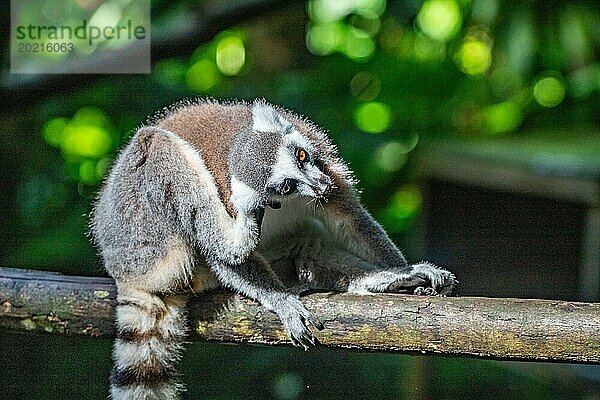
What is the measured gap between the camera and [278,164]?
2.38 meters

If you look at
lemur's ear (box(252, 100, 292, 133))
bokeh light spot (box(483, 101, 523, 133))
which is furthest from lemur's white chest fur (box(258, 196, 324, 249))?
bokeh light spot (box(483, 101, 523, 133))

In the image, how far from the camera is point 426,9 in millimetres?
6383

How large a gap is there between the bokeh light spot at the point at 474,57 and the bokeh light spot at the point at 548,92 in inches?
17.3

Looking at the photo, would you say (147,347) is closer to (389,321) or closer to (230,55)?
(389,321)

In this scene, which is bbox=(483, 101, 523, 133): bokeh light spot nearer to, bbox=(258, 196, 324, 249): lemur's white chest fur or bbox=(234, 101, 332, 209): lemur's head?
bbox=(258, 196, 324, 249): lemur's white chest fur

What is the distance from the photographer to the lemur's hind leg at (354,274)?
2.59m

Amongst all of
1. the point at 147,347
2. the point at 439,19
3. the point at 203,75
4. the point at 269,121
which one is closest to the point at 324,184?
the point at 269,121

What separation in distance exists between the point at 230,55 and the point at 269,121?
3674 mm

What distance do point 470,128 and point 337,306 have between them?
4538 millimetres

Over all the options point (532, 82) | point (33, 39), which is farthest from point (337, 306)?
point (532, 82)

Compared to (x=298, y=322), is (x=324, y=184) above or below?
above

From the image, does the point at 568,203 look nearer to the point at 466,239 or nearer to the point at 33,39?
the point at 466,239

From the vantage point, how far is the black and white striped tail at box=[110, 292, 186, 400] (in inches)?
99.2

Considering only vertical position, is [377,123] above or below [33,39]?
below
